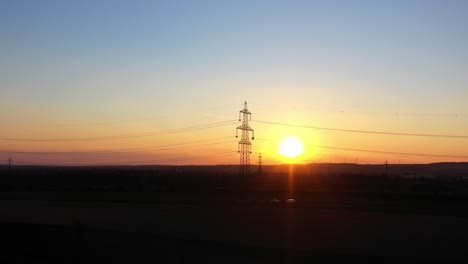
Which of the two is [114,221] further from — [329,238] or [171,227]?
[329,238]

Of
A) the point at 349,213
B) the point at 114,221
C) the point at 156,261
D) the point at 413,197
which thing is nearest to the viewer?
the point at 156,261

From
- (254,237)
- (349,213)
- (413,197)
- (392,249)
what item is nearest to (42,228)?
(254,237)

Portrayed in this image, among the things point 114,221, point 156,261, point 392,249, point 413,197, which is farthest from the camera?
point 413,197

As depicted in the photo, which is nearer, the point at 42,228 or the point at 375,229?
the point at 42,228

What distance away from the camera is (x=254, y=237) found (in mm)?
25609

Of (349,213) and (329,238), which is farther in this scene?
(349,213)

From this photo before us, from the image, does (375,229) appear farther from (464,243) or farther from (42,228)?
(42,228)

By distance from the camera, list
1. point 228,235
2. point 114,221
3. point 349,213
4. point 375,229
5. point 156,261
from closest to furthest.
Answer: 1. point 156,261
2. point 228,235
3. point 375,229
4. point 114,221
5. point 349,213

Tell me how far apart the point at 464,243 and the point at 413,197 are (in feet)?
123

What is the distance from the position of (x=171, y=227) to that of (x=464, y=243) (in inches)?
529

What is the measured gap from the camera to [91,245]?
63.5ft

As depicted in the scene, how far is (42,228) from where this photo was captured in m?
25.3

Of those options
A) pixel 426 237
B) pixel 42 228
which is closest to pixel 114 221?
pixel 42 228

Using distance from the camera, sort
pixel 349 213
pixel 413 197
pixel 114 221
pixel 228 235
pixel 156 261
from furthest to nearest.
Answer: pixel 413 197
pixel 349 213
pixel 114 221
pixel 228 235
pixel 156 261
